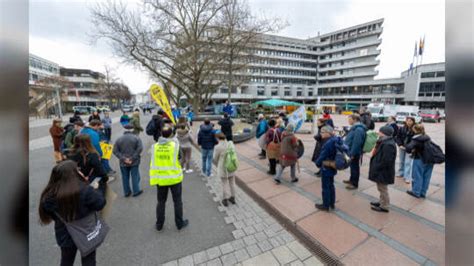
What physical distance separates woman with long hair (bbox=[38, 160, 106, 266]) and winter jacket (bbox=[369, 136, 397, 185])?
4.74 m

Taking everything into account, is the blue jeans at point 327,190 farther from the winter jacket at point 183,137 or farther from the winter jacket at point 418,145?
the winter jacket at point 183,137

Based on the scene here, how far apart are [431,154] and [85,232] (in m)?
6.43

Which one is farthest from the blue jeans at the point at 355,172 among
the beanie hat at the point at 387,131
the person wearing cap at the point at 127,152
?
the person wearing cap at the point at 127,152

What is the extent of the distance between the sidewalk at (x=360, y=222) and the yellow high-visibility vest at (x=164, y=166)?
2.31 meters

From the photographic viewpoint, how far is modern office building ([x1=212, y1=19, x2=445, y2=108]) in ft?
154

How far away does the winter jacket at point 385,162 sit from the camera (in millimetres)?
3619

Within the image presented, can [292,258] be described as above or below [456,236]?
below

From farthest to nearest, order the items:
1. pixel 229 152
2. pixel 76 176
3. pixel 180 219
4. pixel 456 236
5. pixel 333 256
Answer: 1. pixel 229 152
2. pixel 180 219
3. pixel 333 256
4. pixel 76 176
5. pixel 456 236

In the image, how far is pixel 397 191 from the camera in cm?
468

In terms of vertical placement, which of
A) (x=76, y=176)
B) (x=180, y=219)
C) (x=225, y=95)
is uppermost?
(x=225, y=95)

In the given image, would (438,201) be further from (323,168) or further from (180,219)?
(180,219)

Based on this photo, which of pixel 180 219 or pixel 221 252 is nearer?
pixel 221 252

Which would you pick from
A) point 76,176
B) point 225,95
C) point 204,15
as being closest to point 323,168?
point 76,176

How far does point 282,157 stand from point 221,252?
9.50ft
